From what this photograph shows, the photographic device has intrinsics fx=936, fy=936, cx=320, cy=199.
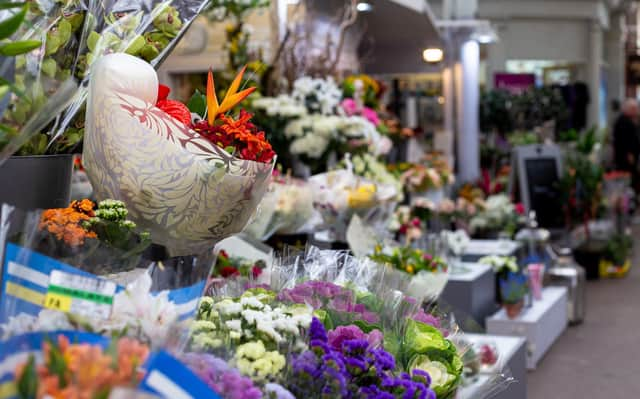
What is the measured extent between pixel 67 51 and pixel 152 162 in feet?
0.76

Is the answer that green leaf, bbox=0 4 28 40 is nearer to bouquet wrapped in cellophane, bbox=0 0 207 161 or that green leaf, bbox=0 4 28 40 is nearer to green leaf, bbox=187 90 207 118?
bouquet wrapped in cellophane, bbox=0 0 207 161

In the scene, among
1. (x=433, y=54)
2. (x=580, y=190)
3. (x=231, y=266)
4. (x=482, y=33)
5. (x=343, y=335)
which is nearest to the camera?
(x=343, y=335)

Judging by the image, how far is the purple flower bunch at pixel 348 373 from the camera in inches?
46.1

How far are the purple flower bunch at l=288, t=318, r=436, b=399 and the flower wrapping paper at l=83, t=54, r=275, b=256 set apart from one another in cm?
31

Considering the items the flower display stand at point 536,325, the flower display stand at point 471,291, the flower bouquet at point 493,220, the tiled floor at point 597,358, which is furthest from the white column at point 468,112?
the flower display stand at point 471,291

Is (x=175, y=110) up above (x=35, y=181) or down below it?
above

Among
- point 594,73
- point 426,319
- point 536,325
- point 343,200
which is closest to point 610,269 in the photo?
point 536,325

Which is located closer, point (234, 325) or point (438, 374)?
point (234, 325)

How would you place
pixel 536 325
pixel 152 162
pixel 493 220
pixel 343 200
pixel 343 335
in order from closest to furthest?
pixel 343 335, pixel 152 162, pixel 343 200, pixel 536 325, pixel 493 220

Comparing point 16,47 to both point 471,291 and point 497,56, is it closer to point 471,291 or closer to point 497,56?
point 471,291

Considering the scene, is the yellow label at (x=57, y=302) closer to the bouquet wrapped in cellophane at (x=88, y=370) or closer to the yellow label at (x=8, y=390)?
the bouquet wrapped in cellophane at (x=88, y=370)

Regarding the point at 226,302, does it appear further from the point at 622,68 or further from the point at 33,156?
the point at 622,68

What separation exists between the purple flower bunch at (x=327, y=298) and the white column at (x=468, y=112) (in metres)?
9.96

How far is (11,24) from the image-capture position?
109 centimetres
